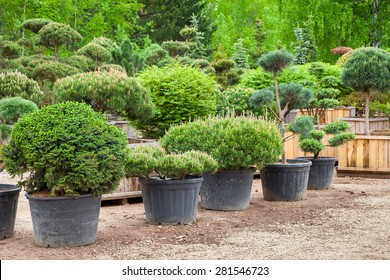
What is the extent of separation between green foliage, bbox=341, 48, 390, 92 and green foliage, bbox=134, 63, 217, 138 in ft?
8.72

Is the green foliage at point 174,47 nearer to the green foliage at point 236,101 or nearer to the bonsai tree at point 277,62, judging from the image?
the green foliage at point 236,101

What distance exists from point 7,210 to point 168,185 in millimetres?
1694

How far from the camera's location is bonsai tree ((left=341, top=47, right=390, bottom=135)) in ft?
41.0

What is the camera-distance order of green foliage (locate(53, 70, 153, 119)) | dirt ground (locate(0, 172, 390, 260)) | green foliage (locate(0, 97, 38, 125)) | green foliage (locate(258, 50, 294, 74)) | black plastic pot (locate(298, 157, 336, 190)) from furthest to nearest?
black plastic pot (locate(298, 157, 336, 190)) → green foliage (locate(258, 50, 294, 74)) → green foliage (locate(53, 70, 153, 119)) → green foliage (locate(0, 97, 38, 125)) → dirt ground (locate(0, 172, 390, 260))

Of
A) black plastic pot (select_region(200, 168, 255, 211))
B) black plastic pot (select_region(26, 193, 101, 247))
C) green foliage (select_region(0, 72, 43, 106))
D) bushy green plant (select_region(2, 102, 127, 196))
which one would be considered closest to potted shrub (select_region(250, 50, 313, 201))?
black plastic pot (select_region(200, 168, 255, 211))

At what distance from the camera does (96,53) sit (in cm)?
2039

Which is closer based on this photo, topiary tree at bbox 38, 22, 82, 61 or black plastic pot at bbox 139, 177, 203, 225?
black plastic pot at bbox 139, 177, 203, 225

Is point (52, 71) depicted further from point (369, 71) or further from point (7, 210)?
point (7, 210)

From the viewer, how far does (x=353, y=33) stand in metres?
27.9

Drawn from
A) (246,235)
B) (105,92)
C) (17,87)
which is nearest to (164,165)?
(246,235)

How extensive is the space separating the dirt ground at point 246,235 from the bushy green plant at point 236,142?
659 mm

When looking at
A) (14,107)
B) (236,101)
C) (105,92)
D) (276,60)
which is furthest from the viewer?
(236,101)

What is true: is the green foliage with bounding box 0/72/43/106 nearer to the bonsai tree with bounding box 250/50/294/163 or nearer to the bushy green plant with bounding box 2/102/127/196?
the bonsai tree with bounding box 250/50/294/163

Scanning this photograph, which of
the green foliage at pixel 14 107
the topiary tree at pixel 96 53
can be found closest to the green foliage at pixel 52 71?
the topiary tree at pixel 96 53
